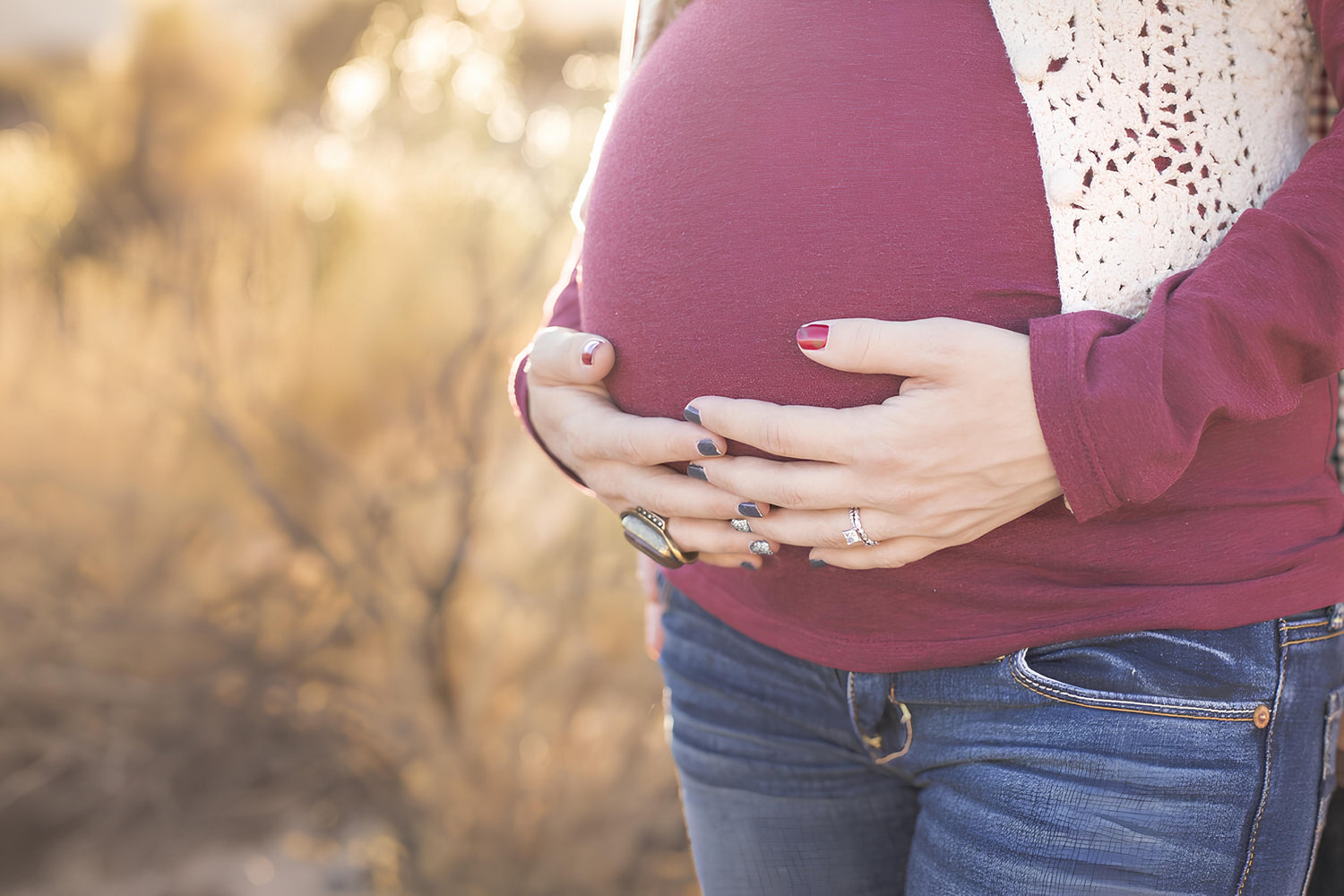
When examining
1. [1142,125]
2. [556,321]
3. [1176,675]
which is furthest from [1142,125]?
[556,321]

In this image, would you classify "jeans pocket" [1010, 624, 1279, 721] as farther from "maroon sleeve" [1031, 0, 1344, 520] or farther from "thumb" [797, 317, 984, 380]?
"thumb" [797, 317, 984, 380]

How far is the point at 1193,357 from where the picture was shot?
24.5 inches

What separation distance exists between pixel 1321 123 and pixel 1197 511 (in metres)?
0.42

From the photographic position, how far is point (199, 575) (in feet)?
9.11

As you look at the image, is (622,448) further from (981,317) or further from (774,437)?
(981,317)

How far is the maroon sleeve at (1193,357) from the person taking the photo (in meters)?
0.62

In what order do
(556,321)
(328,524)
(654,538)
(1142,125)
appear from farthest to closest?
(328,524) < (556,321) < (654,538) < (1142,125)

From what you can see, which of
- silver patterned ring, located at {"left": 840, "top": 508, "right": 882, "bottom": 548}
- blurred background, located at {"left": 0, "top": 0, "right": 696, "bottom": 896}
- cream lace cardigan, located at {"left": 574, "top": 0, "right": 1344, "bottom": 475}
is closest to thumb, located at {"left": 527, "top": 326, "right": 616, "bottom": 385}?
silver patterned ring, located at {"left": 840, "top": 508, "right": 882, "bottom": 548}

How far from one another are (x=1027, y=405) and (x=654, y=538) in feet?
1.10

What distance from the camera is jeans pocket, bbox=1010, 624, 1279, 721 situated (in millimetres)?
681

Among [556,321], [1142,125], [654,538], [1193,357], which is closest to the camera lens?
[1193,357]

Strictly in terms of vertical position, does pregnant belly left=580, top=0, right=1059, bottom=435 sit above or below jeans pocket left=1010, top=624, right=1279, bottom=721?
above

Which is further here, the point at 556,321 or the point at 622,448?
the point at 556,321

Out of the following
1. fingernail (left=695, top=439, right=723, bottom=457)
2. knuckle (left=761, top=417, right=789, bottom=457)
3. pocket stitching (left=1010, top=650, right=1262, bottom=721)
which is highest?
knuckle (left=761, top=417, right=789, bottom=457)
